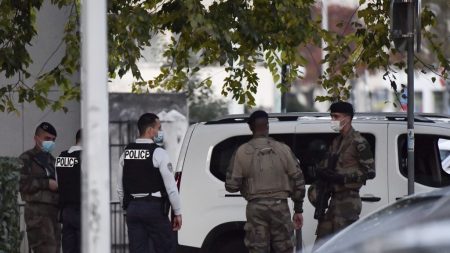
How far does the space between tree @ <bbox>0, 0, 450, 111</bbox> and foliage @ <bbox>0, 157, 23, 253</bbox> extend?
1621 mm

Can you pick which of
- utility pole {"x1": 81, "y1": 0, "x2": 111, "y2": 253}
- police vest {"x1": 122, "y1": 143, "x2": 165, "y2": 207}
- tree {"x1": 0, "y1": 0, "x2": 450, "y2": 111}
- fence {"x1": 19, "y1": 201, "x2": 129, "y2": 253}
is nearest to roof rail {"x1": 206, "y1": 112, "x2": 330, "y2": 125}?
tree {"x1": 0, "y1": 0, "x2": 450, "y2": 111}

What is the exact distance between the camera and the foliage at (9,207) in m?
9.80

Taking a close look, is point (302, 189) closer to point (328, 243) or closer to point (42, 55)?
point (328, 243)

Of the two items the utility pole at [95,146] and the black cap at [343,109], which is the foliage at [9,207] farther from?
the utility pole at [95,146]

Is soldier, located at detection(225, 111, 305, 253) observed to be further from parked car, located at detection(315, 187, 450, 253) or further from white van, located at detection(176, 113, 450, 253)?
parked car, located at detection(315, 187, 450, 253)

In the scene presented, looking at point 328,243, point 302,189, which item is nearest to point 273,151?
point 302,189

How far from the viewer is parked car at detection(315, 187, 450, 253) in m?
5.73

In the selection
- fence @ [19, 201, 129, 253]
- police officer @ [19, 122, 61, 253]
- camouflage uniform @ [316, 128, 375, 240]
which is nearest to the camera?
camouflage uniform @ [316, 128, 375, 240]

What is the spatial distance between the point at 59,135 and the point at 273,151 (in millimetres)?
5279

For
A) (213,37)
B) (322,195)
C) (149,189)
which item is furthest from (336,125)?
(149,189)

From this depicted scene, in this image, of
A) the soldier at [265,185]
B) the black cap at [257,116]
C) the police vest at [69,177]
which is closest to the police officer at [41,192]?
the police vest at [69,177]

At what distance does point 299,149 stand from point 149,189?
67.6 inches

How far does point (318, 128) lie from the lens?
1201 centimetres

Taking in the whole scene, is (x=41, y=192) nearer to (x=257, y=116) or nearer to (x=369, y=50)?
(x=257, y=116)
